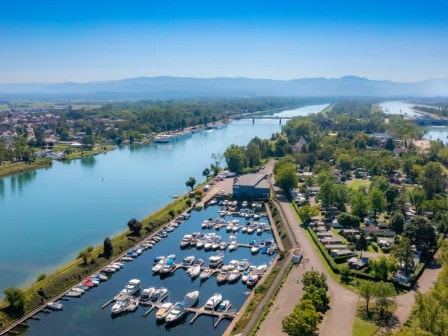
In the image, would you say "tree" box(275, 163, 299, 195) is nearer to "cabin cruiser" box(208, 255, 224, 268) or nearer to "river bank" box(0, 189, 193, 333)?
"river bank" box(0, 189, 193, 333)

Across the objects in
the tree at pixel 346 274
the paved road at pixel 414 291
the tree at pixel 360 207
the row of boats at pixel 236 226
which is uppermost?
the tree at pixel 360 207

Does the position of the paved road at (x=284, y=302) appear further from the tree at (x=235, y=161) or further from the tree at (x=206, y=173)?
the tree at (x=235, y=161)

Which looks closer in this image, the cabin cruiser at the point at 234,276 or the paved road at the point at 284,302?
the paved road at the point at 284,302

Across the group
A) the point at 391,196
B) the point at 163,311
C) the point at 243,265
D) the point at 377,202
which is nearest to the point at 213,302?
the point at 163,311

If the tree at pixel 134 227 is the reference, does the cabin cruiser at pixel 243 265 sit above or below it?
below

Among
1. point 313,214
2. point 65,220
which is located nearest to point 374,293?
point 313,214

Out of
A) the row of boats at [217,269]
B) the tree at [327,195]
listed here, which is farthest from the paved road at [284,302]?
the tree at [327,195]

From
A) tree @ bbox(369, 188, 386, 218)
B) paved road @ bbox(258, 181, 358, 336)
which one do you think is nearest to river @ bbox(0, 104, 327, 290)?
paved road @ bbox(258, 181, 358, 336)
